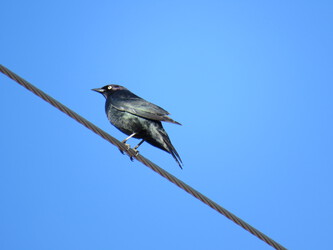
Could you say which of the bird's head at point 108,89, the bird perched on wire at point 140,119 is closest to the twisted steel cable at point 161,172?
the bird perched on wire at point 140,119

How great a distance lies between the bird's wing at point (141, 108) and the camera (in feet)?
30.1

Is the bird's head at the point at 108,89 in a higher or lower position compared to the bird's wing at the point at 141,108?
higher

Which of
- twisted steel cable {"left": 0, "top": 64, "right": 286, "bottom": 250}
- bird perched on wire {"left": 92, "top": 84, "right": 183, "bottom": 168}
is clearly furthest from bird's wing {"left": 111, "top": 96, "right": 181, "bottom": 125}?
twisted steel cable {"left": 0, "top": 64, "right": 286, "bottom": 250}

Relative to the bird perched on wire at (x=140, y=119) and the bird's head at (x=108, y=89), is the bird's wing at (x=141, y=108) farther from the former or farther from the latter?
the bird's head at (x=108, y=89)

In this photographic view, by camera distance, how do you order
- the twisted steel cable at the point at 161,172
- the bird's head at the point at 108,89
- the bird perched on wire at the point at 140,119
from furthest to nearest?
1. the bird's head at the point at 108,89
2. the bird perched on wire at the point at 140,119
3. the twisted steel cable at the point at 161,172

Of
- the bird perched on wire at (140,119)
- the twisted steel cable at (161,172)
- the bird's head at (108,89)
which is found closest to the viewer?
the twisted steel cable at (161,172)

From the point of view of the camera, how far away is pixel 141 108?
31.1 feet

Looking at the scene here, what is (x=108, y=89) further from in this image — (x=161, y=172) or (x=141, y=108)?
(x=161, y=172)

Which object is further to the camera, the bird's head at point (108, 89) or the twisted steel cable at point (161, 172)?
the bird's head at point (108, 89)

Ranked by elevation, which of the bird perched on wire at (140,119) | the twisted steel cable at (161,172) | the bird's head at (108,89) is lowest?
the twisted steel cable at (161,172)

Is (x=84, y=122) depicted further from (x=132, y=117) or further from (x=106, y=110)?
(x=106, y=110)

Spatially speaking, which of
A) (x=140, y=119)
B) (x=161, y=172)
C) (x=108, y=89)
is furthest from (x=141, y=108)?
(x=161, y=172)

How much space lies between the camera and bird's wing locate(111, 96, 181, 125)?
9164 mm

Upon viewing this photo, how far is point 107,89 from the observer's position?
1124cm
